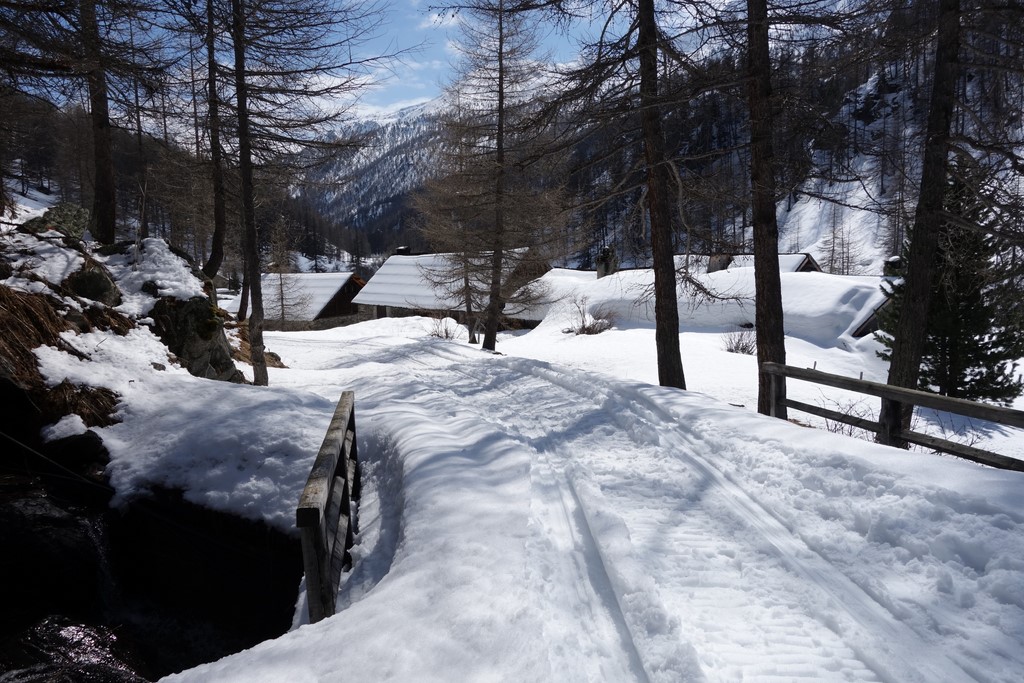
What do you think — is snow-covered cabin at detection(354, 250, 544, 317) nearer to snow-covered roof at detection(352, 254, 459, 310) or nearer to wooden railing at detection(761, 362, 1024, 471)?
snow-covered roof at detection(352, 254, 459, 310)

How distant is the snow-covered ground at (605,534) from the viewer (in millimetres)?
2639

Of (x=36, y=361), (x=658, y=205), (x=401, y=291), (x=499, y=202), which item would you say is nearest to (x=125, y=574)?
(x=36, y=361)

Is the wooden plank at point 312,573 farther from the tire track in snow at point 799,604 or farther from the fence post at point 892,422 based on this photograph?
the fence post at point 892,422

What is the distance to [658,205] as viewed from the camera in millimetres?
9914

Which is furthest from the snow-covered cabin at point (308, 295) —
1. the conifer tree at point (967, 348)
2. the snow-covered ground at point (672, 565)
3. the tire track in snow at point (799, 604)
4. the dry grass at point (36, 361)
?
the tire track in snow at point (799, 604)

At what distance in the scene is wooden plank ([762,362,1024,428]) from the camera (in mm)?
4523

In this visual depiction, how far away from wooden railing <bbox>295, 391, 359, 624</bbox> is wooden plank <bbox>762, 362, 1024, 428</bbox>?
4.94m

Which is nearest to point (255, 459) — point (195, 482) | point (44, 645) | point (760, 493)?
point (195, 482)

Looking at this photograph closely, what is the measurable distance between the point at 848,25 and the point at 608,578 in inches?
352

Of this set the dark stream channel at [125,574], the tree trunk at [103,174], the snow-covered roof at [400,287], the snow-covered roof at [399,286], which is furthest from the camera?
the snow-covered roof at [399,286]

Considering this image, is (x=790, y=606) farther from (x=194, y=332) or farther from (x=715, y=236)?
(x=194, y=332)

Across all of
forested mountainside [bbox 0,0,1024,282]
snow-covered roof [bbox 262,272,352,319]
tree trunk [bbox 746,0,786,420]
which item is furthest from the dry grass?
snow-covered roof [bbox 262,272,352,319]

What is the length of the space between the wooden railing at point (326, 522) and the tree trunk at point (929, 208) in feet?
27.5

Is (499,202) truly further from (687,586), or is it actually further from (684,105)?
Answer: (687,586)
